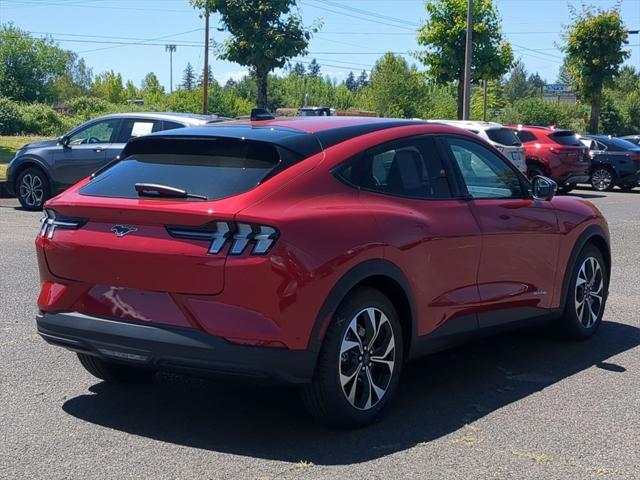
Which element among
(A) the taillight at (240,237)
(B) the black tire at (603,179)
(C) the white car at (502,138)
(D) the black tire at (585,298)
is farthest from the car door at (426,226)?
(B) the black tire at (603,179)

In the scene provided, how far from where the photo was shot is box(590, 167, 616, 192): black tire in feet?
83.5

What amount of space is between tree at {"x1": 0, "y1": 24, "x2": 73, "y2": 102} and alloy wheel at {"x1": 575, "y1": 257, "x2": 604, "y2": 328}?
6945 centimetres

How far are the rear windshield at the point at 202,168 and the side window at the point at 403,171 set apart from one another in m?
0.46

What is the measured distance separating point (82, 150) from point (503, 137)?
940 centimetres

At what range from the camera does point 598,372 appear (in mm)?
5945

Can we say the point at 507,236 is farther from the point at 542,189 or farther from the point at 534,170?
the point at 534,170

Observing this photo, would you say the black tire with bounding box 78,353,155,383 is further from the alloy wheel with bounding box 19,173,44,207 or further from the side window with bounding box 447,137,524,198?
the alloy wheel with bounding box 19,173,44,207

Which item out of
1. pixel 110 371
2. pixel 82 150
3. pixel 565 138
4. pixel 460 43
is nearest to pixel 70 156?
pixel 82 150

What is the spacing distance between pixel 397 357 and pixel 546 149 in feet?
60.5

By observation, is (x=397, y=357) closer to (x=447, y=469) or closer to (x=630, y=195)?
(x=447, y=469)

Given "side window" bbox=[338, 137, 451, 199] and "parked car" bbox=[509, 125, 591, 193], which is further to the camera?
"parked car" bbox=[509, 125, 591, 193]

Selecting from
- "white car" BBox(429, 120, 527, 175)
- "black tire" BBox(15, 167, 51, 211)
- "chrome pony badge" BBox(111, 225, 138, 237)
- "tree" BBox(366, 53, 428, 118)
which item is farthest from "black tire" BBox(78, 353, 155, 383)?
"tree" BBox(366, 53, 428, 118)

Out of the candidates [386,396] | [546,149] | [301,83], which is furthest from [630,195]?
[301,83]

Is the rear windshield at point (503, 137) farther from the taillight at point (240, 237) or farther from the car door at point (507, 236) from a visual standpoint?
the taillight at point (240, 237)
